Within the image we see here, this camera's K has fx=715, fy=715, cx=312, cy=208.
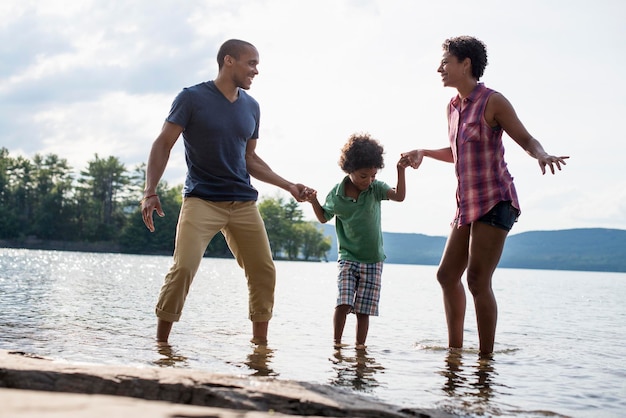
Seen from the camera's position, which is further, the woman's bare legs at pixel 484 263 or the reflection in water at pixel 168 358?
the woman's bare legs at pixel 484 263

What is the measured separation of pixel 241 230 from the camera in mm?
5645

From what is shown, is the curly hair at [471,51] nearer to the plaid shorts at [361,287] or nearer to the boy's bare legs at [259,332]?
the plaid shorts at [361,287]

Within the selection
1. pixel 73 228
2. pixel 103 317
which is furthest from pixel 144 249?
pixel 103 317

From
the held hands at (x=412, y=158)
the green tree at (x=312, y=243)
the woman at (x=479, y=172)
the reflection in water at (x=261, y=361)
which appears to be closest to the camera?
the reflection in water at (x=261, y=361)

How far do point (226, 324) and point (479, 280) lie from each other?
370cm

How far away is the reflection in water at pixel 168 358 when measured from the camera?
4.76 m

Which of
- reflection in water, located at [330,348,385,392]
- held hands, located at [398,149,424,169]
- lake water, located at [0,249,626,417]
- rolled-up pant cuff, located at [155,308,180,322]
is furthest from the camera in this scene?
held hands, located at [398,149,424,169]

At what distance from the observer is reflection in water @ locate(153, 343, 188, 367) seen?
187 inches

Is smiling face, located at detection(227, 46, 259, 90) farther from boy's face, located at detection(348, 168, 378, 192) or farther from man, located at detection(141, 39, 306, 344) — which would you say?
boy's face, located at detection(348, 168, 378, 192)

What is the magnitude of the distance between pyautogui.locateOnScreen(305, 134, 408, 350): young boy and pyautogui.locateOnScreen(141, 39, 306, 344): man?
47cm

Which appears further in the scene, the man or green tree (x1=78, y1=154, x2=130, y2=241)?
green tree (x1=78, y1=154, x2=130, y2=241)

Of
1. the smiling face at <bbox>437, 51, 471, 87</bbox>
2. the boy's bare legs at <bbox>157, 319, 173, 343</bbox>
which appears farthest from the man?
the smiling face at <bbox>437, 51, 471, 87</bbox>

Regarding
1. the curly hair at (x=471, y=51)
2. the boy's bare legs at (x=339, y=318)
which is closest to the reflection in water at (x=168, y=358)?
the boy's bare legs at (x=339, y=318)

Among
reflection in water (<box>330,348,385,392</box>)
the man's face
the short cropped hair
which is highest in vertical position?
the short cropped hair
